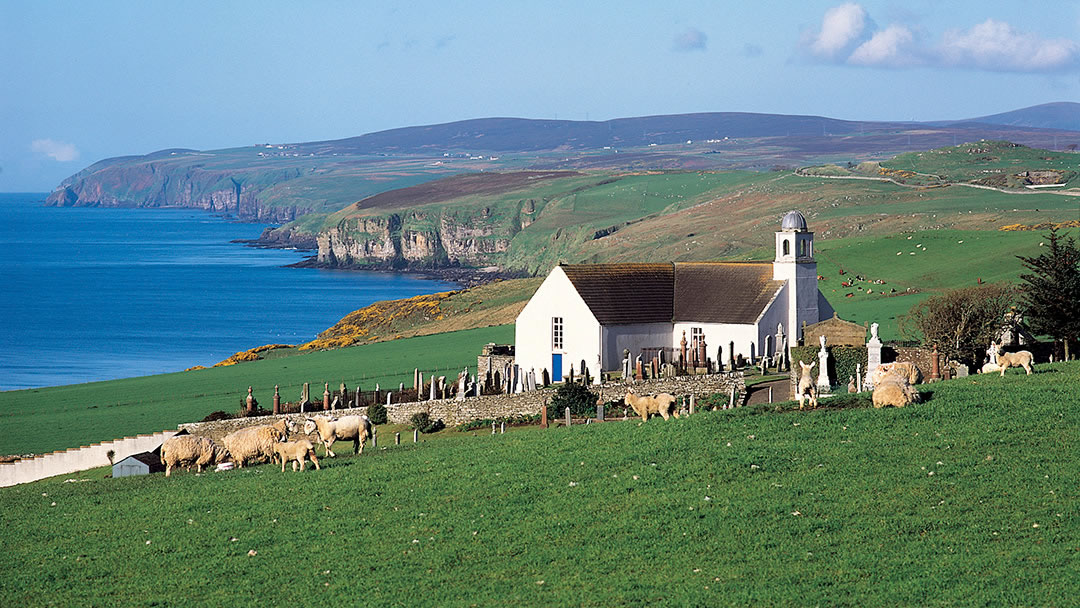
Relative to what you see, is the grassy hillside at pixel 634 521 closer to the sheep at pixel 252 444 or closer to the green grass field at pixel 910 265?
the sheep at pixel 252 444

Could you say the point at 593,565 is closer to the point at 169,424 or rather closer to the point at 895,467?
the point at 895,467

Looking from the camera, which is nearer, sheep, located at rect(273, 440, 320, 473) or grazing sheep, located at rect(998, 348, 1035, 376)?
sheep, located at rect(273, 440, 320, 473)

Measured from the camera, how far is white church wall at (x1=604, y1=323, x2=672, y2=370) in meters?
48.6

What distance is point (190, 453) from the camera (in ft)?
98.8

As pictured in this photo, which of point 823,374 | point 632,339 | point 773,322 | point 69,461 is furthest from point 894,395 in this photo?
point 69,461

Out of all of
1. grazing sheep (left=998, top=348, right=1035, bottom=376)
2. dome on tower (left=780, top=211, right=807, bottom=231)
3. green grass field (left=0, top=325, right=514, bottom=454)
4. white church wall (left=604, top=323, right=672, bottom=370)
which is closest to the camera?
grazing sheep (left=998, top=348, right=1035, bottom=376)

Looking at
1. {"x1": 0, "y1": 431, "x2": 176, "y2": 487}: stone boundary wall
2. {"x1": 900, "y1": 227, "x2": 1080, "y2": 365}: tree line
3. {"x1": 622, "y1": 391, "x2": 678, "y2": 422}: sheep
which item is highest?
{"x1": 900, "y1": 227, "x2": 1080, "y2": 365}: tree line

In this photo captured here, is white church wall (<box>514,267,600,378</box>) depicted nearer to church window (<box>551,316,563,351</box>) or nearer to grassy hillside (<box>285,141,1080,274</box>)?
church window (<box>551,316,563,351</box>)

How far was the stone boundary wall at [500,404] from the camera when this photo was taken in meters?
40.6

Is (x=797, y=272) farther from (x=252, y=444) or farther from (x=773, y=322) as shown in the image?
(x=252, y=444)

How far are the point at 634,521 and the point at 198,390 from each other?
42.7 metres

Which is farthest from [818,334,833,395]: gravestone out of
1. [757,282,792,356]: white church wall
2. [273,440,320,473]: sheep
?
[273,440,320,473]: sheep

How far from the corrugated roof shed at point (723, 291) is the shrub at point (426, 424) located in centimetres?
1319

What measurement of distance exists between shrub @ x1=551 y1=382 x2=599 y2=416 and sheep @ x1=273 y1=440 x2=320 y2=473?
12.3 meters
